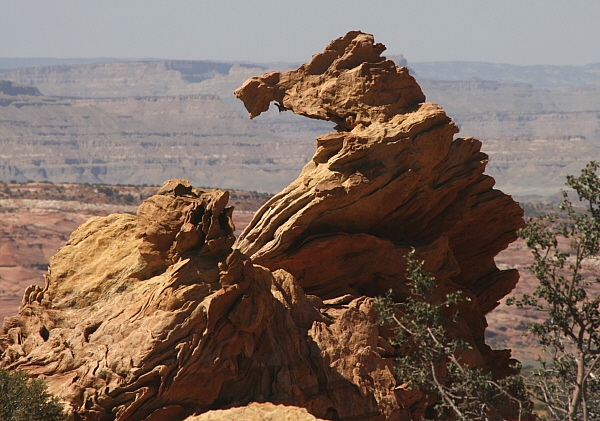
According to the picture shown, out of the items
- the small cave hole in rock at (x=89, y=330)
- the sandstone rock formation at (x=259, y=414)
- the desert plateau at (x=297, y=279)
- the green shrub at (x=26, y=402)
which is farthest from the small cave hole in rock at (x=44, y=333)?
the sandstone rock formation at (x=259, y=414)

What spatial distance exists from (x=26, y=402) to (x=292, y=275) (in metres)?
9.07

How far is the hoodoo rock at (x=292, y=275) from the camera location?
68.0 feet

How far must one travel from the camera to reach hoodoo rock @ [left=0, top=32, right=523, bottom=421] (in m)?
20.7

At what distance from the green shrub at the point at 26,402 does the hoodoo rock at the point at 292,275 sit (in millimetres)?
539

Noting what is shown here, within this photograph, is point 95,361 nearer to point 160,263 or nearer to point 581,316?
point 160,263

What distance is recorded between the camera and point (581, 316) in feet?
63.1

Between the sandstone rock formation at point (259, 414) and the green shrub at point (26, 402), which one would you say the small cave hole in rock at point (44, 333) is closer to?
the green shrub at point (26, 402)

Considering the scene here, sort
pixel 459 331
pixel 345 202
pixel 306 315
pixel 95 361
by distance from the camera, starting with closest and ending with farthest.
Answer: pixel 95 361 → pixel 306 315 → pixel 345 202 → pixel 459 331

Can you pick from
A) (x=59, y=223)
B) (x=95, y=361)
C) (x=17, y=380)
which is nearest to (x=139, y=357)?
(x=95, y=361)

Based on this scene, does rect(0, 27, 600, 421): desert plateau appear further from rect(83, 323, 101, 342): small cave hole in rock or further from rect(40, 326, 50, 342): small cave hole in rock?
rect(83, 323, 101, 342): small cave hole in rock

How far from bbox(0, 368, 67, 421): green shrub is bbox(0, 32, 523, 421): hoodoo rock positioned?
0.54m

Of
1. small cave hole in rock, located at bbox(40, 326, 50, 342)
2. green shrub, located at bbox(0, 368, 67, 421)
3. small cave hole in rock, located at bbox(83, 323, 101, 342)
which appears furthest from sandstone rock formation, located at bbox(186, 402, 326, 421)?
small cave hole in rock, located at bbox(40, 326, 50, 342)

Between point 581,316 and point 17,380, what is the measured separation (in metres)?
12.9

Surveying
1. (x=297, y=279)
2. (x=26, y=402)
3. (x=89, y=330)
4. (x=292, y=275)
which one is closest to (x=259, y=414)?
(x=89, y=330)
